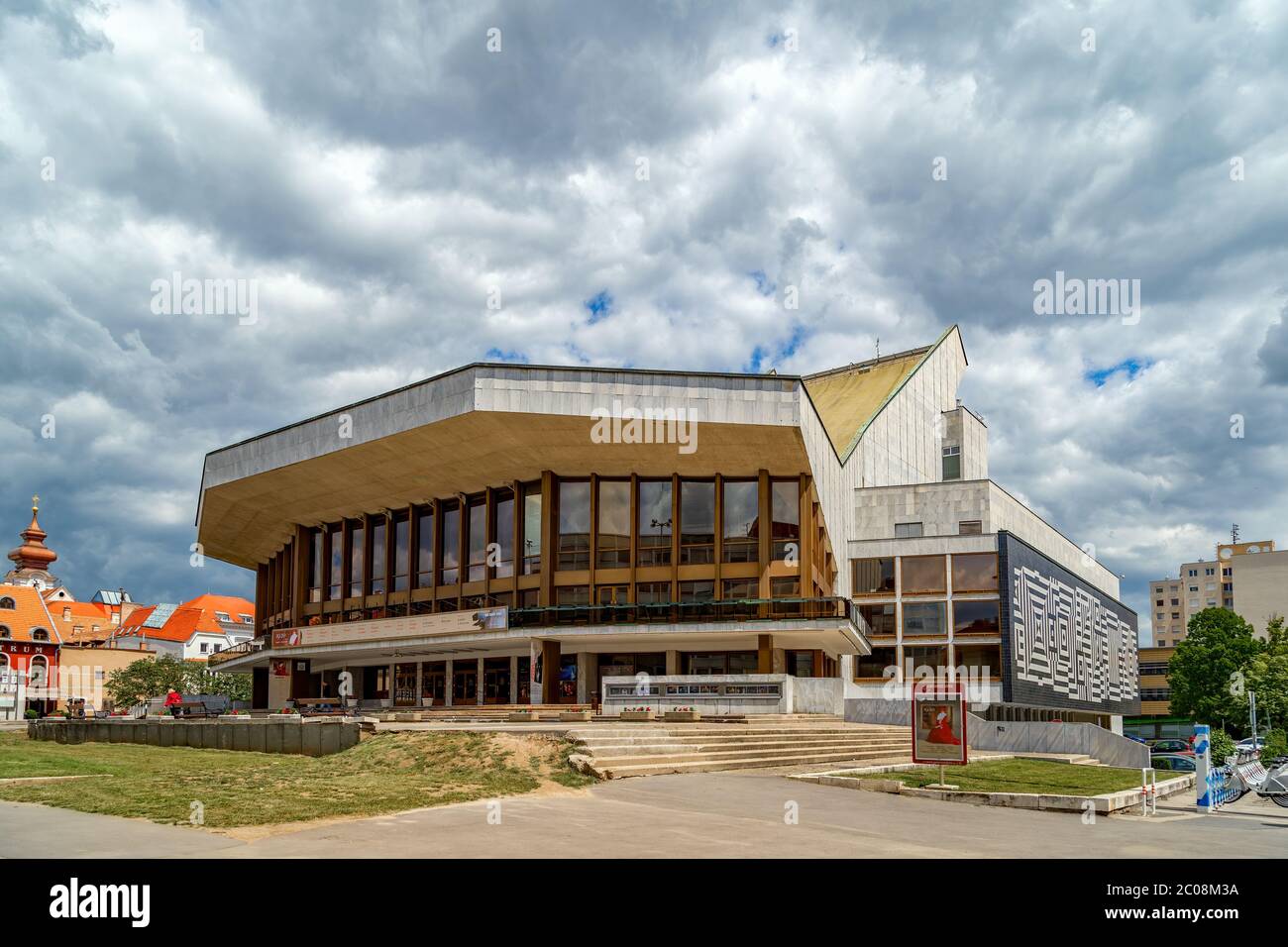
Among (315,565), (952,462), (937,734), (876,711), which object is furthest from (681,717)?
(952,462)

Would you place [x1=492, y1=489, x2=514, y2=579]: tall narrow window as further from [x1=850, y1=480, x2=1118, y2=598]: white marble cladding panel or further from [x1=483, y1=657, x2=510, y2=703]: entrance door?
[x1=850, y1=480, x2=1118, y2=598]: white marble cladding panel

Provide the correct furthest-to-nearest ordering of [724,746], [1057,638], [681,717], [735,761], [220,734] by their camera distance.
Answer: [1057,638] < [681,717] < [220,734] < [724,746] < [735,761]

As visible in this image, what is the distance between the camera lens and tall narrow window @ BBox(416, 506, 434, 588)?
49312mm

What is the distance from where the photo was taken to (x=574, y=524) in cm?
4447

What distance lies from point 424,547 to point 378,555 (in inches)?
144

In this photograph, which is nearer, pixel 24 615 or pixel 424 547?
pixel 424 547

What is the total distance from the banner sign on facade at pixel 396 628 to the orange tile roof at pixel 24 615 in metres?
45.3

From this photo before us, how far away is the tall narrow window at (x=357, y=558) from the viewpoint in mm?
52594

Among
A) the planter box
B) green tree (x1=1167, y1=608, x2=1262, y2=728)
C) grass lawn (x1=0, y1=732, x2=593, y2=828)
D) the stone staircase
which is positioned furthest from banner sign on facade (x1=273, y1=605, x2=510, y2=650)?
green tree (x1=1167, y1=608, x2=1262, y2=728)

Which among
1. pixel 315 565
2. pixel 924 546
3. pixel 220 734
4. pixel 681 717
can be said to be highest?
pixel 924 546

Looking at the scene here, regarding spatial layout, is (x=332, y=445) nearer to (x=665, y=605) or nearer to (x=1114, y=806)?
(x=665, y=605)

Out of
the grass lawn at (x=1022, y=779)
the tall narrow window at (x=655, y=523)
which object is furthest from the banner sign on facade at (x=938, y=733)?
the tall narrow window at (x=655, y=523)

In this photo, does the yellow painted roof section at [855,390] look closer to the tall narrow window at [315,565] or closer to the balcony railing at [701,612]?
the balcony railing at [701,612]

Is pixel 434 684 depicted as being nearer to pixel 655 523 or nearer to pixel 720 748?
pixel 655 523
